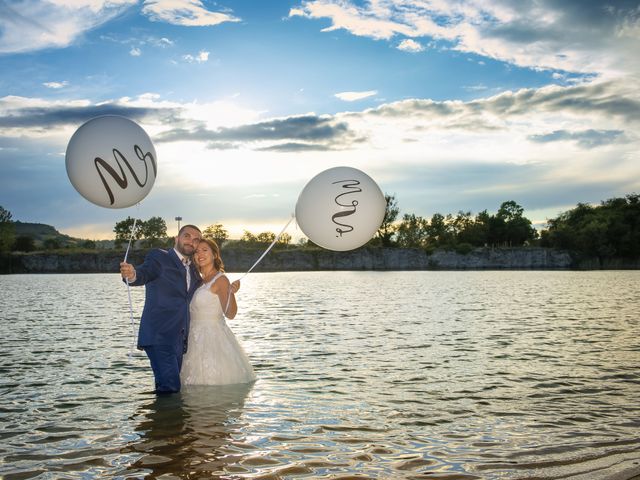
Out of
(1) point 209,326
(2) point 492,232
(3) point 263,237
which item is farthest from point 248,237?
(1) point 209,326

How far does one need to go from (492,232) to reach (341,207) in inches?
5312

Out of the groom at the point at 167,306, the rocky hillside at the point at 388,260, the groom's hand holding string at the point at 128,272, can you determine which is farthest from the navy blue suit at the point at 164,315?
the rocky hillside at the point at 388,260

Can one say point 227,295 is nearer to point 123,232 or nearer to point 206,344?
point 206,344

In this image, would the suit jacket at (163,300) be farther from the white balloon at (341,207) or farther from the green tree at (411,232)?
the green tree at (411,232)

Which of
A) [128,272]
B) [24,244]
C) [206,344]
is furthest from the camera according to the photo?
[24,244]

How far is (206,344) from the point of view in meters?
9.72

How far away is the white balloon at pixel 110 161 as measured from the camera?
9.05 meters

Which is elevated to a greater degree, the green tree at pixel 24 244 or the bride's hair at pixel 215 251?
the green tree at pixel 24 244

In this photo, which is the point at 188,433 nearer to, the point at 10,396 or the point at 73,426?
the point at 73,426

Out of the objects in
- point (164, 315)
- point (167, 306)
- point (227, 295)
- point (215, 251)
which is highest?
point (215, 251)

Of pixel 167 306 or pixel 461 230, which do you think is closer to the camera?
pixel 167 306

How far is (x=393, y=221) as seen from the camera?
135875mm

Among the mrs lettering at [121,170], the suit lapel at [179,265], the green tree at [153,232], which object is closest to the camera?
the mrs lettering at [121,170]

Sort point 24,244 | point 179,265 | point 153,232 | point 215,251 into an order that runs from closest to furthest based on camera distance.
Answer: point 179,265 < point 215,251 < point 153,232 < point 24,244
